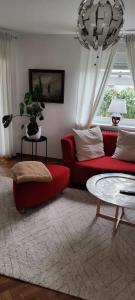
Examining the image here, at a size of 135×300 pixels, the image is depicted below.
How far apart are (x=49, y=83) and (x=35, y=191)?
7.63 feet

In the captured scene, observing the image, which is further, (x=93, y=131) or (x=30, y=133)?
(x=30, y=133)

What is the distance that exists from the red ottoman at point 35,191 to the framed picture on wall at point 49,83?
1.81 m

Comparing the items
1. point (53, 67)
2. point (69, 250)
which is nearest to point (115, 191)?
point (69, 250)

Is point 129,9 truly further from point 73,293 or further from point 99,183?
point 73,293

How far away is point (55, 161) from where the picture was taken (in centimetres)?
468

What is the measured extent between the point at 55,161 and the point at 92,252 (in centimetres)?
255

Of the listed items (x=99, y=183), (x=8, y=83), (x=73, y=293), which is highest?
(x=8, y=83)

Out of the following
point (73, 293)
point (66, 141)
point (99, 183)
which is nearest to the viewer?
point (73, 293)

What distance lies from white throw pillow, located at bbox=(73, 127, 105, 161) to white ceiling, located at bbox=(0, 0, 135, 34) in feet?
5.12

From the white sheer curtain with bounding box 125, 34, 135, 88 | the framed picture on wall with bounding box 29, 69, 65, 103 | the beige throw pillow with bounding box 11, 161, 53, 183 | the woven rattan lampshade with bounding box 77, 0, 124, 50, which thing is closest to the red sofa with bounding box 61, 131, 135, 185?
Result: the beige throw pillow with bounding box 11, 161, 53, 183

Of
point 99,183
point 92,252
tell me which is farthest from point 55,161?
point 92,252

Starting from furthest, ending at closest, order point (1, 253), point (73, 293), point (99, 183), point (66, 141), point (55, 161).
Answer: point (55, 161) < point (66, 141) < point (99, 183) < point (1, 253) < point (73, 293)

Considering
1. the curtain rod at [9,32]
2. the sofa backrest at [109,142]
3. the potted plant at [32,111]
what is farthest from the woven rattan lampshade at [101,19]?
the curtain rod at [9,32]

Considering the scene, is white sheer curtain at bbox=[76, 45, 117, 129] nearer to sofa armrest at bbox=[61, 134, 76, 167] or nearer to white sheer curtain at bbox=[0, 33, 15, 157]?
sofa armrest at bbox=[61, 134, 76, 167]
